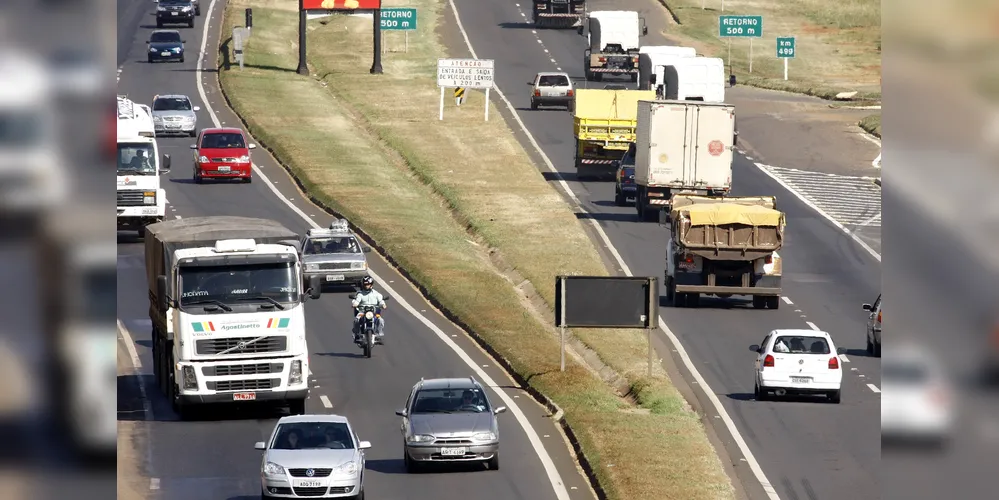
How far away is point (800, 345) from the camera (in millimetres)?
35781

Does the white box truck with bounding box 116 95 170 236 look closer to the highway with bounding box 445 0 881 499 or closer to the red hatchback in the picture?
the red hatchback

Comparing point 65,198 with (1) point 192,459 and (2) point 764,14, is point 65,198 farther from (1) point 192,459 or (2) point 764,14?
(2) point 764,14

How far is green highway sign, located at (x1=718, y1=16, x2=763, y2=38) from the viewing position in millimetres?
101062

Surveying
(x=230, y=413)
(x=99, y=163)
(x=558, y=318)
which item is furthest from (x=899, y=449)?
(x=558, y=318)

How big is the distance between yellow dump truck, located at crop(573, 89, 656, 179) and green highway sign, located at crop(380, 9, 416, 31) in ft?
103

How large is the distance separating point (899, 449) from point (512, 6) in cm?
12165

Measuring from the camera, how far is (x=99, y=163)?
11.2 ft

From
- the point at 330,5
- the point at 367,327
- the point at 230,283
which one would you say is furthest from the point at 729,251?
the point at 330,5

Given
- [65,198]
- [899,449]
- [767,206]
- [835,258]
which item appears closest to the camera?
[65,198]

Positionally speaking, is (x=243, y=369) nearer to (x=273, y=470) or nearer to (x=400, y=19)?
(x=273, y=470)

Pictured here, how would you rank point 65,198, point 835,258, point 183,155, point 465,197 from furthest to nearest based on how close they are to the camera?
point 183,155 < point 465,197 < point 835,258 < point 65,198

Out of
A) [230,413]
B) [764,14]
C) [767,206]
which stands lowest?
[230,413]

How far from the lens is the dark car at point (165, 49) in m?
95.2

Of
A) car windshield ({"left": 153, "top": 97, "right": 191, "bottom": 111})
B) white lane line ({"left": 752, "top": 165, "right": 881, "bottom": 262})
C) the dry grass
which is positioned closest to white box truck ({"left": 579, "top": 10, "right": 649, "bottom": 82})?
the dry grass
